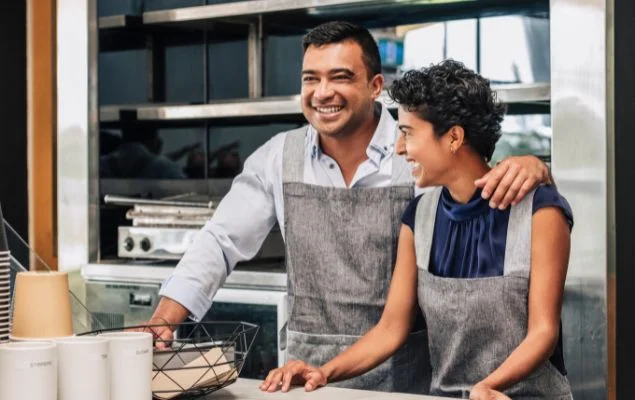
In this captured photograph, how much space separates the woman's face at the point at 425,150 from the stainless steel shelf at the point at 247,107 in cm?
71

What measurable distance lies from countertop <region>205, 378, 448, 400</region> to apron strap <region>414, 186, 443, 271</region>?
50cm

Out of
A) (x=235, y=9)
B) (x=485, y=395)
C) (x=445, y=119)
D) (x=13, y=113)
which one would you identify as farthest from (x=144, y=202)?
(x=485, y=395)

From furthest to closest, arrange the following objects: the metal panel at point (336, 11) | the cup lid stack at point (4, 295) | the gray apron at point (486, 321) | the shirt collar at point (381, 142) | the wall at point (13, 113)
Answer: the wall at point (13, 113)
the metal panel at point (336, 11)
the shirt collar at point (381, 142)
the gray apron at point (486, 321)
the cup lid stack at point (4, 295)

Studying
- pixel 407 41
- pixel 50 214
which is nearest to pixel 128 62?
pixel 50 214

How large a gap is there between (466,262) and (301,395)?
601mm

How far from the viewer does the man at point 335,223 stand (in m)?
2.68

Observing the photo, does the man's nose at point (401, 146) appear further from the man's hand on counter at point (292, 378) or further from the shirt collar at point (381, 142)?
the man's hand on counter at point (292, 378)

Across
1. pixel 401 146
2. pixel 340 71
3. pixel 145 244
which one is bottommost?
pixel 145 244

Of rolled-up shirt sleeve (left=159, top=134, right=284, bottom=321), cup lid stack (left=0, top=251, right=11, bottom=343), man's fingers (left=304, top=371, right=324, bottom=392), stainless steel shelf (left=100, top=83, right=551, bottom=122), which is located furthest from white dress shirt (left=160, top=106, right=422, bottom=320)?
cup lid stack (left=0, top=251, right=11, bottom=343)

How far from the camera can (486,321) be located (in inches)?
89.7

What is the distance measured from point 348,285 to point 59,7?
185 centimetres

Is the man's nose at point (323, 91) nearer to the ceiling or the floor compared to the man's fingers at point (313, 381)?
nearer to the ceiling

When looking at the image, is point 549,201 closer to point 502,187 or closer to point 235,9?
point 502,187

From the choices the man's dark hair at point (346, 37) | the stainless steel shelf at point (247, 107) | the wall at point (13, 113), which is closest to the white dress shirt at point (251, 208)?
the man's dark hair at point (346, 37)
